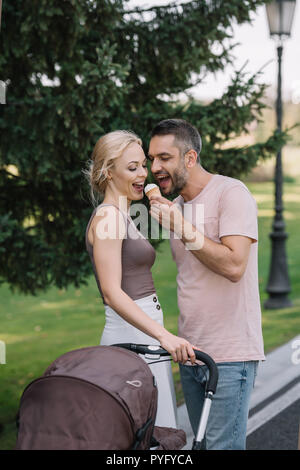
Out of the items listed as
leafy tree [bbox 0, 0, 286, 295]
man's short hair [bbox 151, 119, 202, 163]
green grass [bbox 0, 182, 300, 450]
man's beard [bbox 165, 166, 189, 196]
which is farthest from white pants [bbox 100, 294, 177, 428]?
green grass [bbox 0, 182, 300, 450]

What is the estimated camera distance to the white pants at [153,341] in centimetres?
315

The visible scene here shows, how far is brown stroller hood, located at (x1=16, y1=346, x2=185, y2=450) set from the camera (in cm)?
221

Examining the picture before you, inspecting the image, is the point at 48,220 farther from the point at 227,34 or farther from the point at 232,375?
the point at 232,375

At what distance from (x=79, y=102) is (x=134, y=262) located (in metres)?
2.20

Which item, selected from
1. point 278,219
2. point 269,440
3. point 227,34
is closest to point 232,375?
point 269,440

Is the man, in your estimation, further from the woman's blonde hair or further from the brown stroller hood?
the brown stroller hood

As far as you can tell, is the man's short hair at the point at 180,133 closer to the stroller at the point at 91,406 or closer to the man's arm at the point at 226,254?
the man's arm at the point at 226,254

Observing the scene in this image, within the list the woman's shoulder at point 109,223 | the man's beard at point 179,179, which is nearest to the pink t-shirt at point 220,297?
the man's beard at point 179,179

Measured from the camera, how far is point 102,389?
2.26 m

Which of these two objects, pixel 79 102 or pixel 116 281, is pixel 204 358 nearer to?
pixel 116 281

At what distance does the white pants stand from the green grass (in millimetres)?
2746

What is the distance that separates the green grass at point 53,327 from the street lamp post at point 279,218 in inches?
13.9
